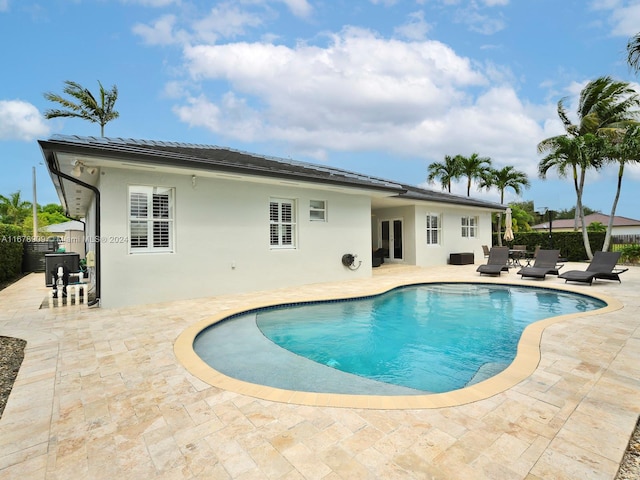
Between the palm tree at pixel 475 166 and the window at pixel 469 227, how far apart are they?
8.98 metres

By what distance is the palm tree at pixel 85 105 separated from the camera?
18.6 m

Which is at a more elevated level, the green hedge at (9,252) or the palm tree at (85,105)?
the palm tree at (85,105)

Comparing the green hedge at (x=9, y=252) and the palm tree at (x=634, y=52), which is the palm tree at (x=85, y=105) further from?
the palm tree at (x=634, y=52)

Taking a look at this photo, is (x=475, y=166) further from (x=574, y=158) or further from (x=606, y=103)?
(x=574, y=158)

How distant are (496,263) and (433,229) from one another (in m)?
4.93

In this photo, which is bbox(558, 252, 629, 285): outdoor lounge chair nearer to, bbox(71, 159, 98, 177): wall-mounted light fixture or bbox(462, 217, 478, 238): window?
→ bbox(462, 217, 478, 238): window

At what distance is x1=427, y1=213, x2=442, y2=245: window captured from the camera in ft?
56.2

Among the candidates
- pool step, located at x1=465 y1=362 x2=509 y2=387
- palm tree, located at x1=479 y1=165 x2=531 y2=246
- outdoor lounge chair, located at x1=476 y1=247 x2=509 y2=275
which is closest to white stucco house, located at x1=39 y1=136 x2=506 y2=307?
outdoor lounge chair, located at x1=476 y1=247 x2=509 y2=275

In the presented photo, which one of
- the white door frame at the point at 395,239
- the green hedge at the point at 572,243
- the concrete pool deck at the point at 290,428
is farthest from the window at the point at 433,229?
the concrete pool deck at the point at 290,428

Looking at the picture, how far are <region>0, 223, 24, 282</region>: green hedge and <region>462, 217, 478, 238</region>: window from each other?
21.3 m

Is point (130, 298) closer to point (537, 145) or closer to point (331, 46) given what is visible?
point (331, 46)

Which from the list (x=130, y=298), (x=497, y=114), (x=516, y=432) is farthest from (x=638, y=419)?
(x=497, y=114)

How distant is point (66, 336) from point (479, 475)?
20.2 feet

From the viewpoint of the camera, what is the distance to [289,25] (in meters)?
12.0
